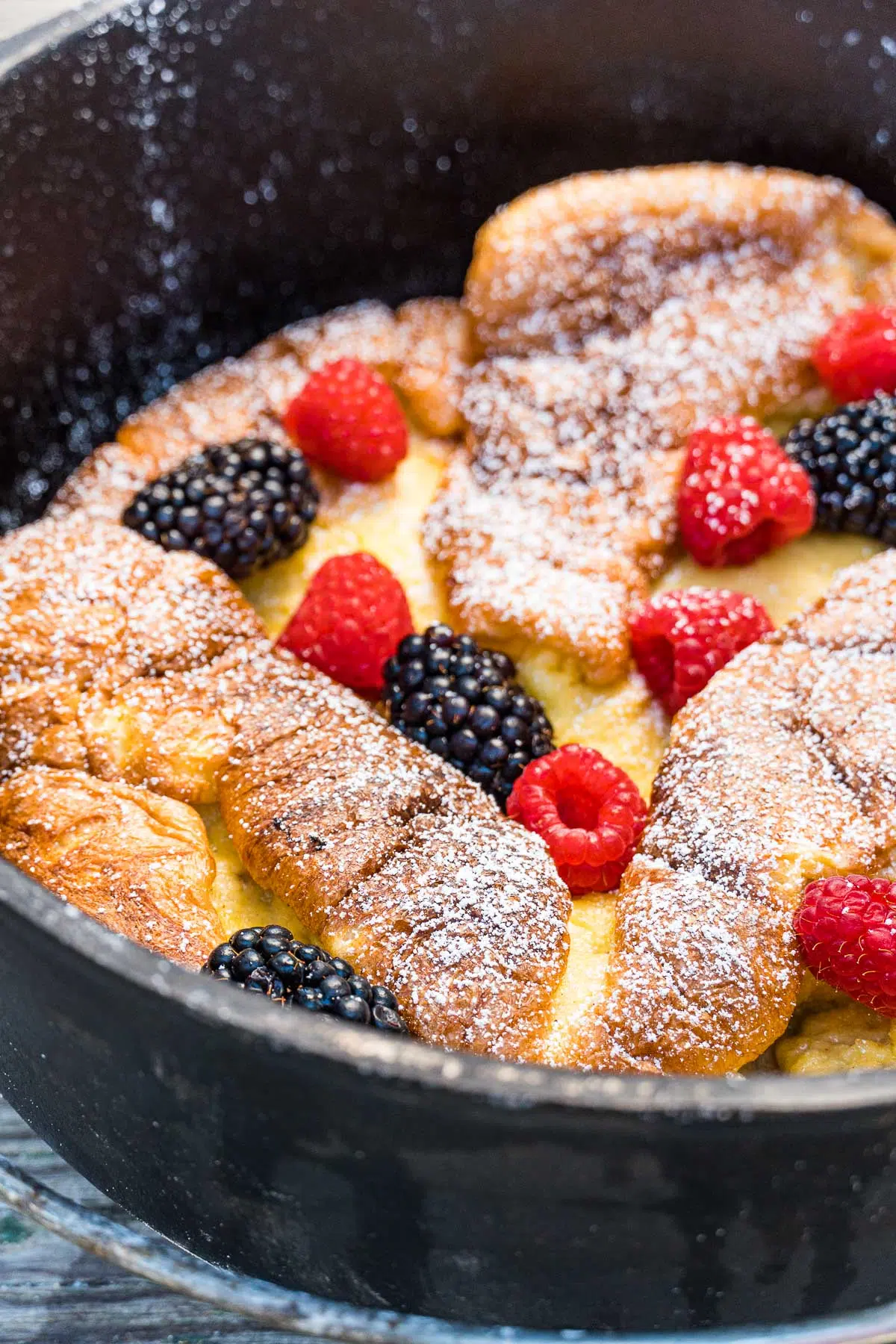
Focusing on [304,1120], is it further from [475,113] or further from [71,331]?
[475,113]

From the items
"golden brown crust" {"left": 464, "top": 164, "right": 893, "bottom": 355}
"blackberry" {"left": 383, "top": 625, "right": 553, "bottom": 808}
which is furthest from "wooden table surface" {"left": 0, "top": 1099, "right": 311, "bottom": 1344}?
"golden brown crust" {"left": 464, "top": 164, "right": 893, "bottom": 355}

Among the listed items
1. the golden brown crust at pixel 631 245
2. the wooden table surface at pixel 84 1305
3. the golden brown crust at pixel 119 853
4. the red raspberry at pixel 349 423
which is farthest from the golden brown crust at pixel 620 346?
the wooden table surface at pixel 84 1305

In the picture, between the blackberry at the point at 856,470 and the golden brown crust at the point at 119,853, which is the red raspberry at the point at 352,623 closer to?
the golden brown crust at the point at 119,853

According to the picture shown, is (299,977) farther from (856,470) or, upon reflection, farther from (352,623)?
(856,470)

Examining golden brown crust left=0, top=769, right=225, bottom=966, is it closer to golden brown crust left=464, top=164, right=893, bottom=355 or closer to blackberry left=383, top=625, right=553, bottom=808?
blackberry left=383, top=625, right=553, bottom=808

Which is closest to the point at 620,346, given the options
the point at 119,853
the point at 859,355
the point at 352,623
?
the point at 859,355

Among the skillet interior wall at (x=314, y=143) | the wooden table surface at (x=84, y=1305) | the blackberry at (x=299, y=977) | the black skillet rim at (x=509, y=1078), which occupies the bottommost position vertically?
the wooden table surface at (x=84, y=1305)
